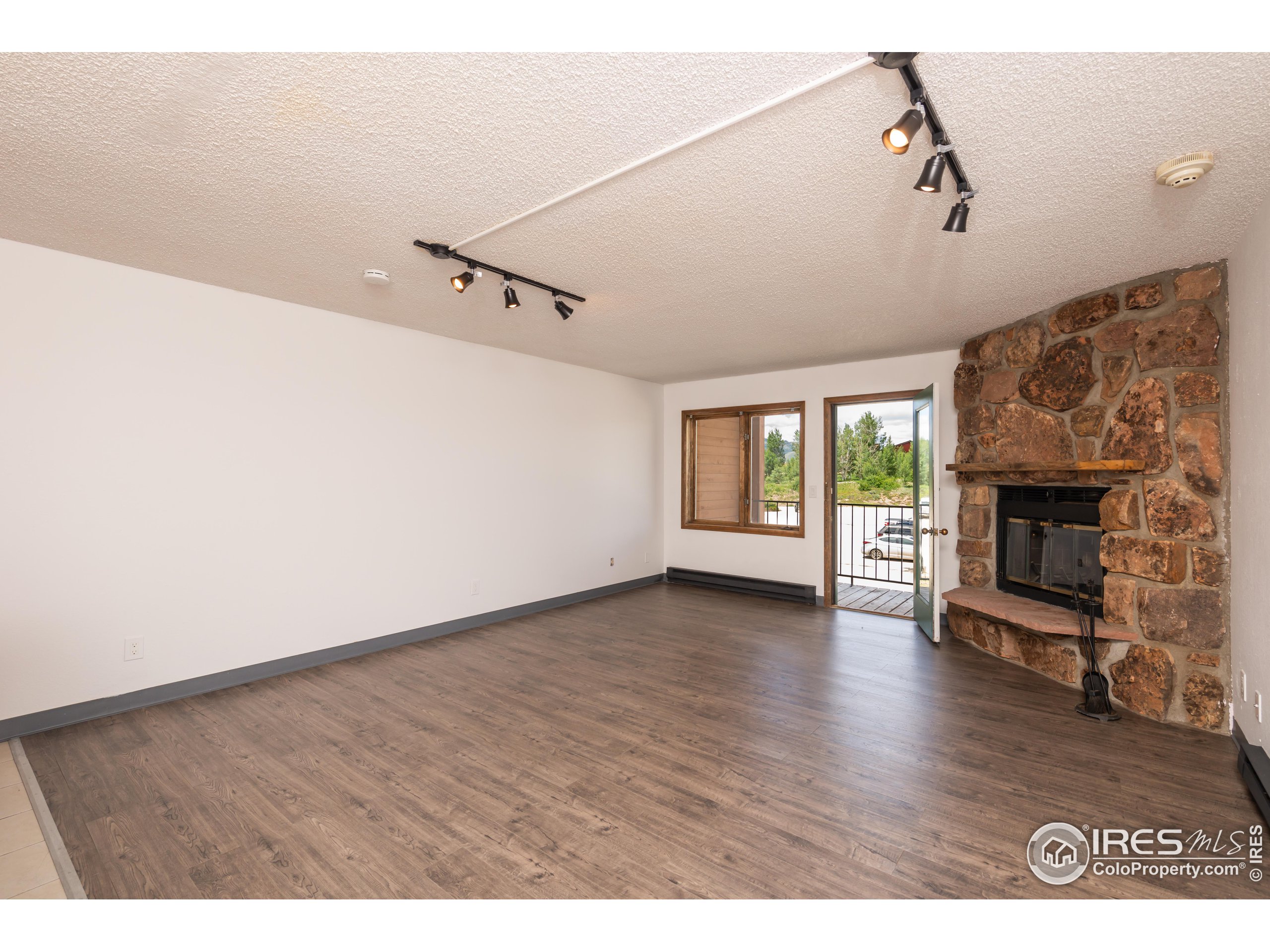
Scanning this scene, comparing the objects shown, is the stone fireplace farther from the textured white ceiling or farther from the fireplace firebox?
the textured white ceiling

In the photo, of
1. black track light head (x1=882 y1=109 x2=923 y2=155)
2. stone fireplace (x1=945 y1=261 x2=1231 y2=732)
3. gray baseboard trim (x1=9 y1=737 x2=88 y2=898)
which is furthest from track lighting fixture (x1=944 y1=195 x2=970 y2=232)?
gray baseboard trim (x1=9 y1=737 x2=88 y2=898)

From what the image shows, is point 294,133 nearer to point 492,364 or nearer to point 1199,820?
point 492,364

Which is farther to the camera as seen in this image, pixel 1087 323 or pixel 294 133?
pixel 1087 323

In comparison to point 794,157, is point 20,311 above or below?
below

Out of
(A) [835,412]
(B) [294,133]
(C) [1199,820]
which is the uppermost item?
(B) [294,133]

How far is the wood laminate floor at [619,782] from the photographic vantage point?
6.10 ft

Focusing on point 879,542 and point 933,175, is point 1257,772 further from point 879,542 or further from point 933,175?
point 879,542

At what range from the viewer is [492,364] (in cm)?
511

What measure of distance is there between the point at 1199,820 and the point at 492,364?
518cm

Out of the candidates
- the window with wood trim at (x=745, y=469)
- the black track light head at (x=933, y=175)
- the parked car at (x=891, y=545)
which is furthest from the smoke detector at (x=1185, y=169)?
the parked car at (x=891, y=545)

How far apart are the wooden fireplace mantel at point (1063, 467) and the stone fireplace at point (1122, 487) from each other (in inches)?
0.5

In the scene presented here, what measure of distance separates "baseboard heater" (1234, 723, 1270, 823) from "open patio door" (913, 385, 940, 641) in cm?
190
